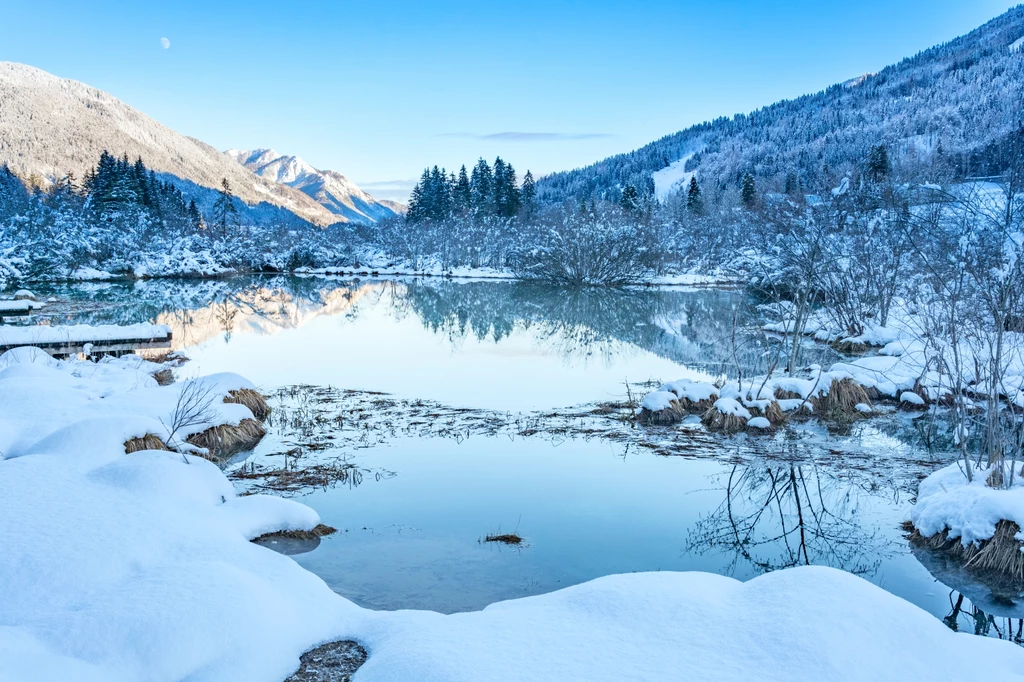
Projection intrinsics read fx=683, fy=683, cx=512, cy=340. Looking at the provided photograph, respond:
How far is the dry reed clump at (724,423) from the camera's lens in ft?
37.4

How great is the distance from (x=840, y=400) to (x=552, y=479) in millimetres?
6867

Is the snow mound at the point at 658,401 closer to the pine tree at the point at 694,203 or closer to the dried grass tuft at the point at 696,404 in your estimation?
the dried grass tuft at the point at 696,404

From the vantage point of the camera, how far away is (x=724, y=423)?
11.5 meters

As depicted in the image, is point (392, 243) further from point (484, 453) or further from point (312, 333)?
point (484, 453)

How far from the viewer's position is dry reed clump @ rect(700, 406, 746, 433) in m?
11.4

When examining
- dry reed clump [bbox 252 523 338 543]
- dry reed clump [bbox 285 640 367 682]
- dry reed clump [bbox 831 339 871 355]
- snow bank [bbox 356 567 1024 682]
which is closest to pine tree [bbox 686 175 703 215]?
dry reed clump [bbox 831 339 871 355]

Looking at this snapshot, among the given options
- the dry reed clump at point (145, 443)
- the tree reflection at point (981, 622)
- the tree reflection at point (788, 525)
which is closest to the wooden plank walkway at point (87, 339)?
the dry reed clump at point (145, 443)

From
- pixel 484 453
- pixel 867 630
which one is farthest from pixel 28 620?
pixel 484 453

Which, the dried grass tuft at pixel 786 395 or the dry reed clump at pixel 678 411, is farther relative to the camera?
the dried grass tuft at pixel 786 395

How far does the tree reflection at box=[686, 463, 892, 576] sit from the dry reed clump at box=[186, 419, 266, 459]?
6.69 metres

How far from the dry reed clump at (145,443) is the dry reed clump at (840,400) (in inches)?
428

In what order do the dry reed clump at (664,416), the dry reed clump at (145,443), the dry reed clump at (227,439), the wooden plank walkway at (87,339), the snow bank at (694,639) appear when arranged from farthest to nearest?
the wooden plank walkway at (87,339) < the dry reed clump at (664,416) < the dry reed clump at (227,439) < the dry reed clump at (145,443) < the snow bank at (694,639)

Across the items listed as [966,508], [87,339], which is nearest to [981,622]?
[966,508]

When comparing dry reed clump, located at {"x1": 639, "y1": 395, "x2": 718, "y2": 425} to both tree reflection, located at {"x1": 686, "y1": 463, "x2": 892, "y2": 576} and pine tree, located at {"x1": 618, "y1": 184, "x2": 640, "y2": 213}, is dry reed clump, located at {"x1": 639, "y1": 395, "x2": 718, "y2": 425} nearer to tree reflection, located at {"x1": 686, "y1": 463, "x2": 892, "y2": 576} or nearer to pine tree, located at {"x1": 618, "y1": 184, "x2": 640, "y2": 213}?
tree reflection, located at {"x1": 686, "y1": 463, "x2": 892, "y2": 576}
